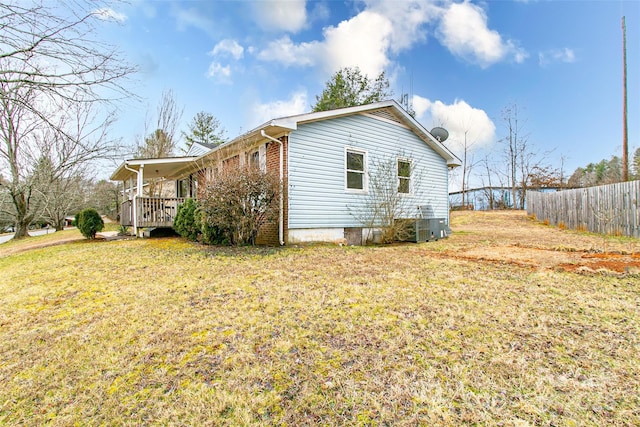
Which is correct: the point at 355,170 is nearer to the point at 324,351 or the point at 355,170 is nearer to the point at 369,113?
the point at 369,113

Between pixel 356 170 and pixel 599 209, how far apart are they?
345 inches

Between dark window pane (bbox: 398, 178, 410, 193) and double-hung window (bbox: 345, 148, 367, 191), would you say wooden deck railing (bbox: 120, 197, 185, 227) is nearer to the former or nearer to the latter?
double-hung window (bbox: 345, 148, 367, 191)

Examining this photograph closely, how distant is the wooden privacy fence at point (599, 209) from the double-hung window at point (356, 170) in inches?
314

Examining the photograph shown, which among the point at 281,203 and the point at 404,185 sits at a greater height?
the point at 404,185

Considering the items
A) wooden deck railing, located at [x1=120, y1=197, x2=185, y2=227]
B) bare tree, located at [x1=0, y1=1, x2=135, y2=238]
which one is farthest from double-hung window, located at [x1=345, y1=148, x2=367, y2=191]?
wooden deck railing, located at [x1=120, y1=197, x2=185, y2=227]

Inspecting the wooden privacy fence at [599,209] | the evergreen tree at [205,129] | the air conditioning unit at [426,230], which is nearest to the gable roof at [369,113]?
the air conditioning unit at [426,230]

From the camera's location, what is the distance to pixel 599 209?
10578mm

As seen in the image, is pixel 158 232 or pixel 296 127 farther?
pixel 158 232

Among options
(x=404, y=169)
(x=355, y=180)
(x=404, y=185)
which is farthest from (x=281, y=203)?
(x=404, y=169)

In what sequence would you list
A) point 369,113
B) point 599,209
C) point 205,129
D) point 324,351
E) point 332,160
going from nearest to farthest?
point 324,351, point 332,160, point 369,113, point 599,209, point 205,129

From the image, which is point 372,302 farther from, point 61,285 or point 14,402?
point 61,285

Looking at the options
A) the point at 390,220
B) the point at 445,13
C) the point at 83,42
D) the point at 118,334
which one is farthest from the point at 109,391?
the point at 445,13

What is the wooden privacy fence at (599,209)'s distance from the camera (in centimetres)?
920

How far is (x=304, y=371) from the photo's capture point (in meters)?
2.25
